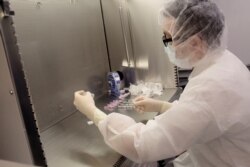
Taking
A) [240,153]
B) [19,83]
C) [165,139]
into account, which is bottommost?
[240,153]

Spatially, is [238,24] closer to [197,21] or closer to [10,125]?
[197,21]

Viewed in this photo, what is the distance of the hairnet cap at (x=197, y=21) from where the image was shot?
0.89 m

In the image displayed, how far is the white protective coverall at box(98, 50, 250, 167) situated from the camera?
813 millimetres

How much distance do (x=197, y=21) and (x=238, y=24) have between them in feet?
4.27

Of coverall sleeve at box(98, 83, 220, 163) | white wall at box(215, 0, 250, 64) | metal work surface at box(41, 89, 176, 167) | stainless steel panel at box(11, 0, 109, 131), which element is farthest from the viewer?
white wall at box(215, 0, 250, 64)

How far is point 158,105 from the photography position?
1272mm

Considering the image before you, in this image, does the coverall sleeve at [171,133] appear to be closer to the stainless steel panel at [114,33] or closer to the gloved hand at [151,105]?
the gloved hand at [151,105]

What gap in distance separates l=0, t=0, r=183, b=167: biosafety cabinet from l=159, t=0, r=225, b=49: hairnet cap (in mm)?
497

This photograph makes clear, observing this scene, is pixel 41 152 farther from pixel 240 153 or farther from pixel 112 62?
pixel 112 62

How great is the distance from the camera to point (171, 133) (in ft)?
2.68

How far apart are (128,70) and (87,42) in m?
0.38

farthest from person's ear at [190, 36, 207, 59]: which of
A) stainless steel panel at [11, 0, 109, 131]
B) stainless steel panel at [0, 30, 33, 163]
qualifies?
stainless steel panel at [11, 0, 109, 131]

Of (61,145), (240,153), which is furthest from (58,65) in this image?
(240,153)

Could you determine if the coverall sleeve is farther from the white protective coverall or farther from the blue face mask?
the blue face mask
